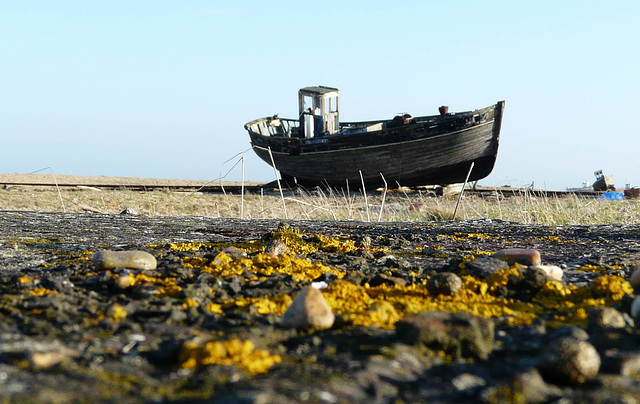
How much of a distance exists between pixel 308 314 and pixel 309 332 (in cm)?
5

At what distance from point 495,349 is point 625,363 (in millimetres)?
274

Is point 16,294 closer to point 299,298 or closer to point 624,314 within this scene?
point 299,298

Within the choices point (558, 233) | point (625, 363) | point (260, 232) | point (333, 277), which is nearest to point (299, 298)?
point (333, 277)

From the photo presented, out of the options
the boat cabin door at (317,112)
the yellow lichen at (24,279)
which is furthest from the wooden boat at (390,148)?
the yellow lichen at (24,279)

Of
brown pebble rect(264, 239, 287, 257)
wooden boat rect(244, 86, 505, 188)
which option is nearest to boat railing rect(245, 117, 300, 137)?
wooden boat rect(244, 86, 505, 188)

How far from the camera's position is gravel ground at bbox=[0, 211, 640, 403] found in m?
1.04

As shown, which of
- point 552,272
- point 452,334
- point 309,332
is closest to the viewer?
point 452,334

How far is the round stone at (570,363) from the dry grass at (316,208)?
604 centimetres

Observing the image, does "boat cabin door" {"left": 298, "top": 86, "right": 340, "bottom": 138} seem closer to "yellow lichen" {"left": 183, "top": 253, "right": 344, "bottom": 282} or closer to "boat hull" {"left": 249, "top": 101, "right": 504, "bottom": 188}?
"boat hull" {"left": 249, "top": 101, "right": 504, "bottom": 188}

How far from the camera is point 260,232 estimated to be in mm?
3801

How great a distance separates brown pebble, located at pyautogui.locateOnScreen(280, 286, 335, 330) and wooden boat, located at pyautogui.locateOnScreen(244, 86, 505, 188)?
1573cm

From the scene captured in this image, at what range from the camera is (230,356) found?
1.15 m

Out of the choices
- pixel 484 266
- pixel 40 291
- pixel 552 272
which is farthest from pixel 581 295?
pixel 40 291

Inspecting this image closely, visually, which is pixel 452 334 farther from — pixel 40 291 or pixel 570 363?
pixel 40 291
